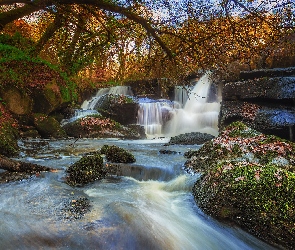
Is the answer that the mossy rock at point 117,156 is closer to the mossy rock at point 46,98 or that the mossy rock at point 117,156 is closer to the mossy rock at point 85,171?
the mossy rock at point 85,171

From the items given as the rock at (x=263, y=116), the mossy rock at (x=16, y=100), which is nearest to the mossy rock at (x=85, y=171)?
the mossy rock at (x=16, y=100)

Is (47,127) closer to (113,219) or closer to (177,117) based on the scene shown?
(177,117)

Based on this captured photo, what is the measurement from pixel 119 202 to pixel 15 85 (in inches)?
334

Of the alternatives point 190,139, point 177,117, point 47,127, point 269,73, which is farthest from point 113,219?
point 177,117

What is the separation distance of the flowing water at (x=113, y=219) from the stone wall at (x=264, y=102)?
6.79 metres

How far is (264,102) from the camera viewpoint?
12289 mm

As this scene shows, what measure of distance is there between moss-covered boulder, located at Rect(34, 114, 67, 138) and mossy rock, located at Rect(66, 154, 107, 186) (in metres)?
7.14

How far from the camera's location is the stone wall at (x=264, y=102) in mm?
10656

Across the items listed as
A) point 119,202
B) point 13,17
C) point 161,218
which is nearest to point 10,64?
point 13,17

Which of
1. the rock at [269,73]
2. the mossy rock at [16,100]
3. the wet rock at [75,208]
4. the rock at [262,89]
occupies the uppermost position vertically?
the rock at [269,73]

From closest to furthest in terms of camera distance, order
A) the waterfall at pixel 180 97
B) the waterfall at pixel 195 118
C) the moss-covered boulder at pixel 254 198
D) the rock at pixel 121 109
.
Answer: the moss-covered boulder at pixel 254 198 → the waterfall at pixel 195 118 → the rock at pixel 121 109 → the waterfall at pixel 180 97

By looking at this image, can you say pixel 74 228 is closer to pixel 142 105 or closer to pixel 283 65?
pixel 142 105

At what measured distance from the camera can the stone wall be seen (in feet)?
35.0

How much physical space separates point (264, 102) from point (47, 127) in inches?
390
